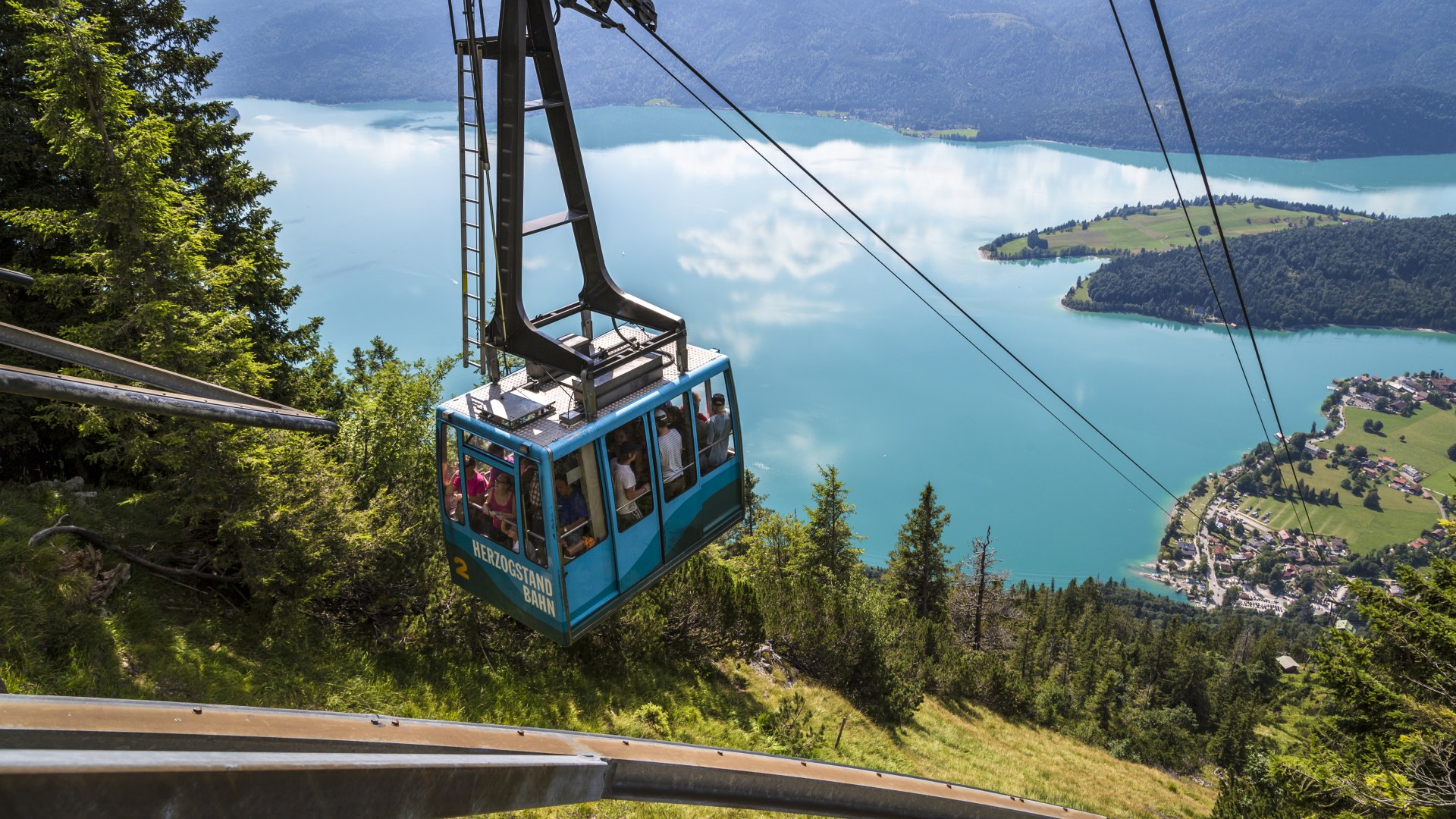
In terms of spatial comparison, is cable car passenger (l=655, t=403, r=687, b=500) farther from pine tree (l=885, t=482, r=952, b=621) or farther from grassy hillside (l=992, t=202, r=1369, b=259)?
grassy hillside (l=992, t=202, r=1369, b=259)

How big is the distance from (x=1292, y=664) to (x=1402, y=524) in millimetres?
72399

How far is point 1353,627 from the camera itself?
313 ft

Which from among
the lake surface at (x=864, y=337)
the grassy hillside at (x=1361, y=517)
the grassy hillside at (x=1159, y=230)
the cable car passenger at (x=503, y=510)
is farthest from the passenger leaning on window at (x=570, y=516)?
the grassy hillside at (x=1159, y=230)

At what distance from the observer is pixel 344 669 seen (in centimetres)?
903

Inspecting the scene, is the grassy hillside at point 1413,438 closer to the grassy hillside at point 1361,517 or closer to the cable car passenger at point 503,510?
the grassy hillside at point 1361,517

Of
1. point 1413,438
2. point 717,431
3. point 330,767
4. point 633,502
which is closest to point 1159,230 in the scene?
point 1413,438

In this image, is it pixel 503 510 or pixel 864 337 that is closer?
pixel 503 510

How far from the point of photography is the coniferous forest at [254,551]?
28.9 feet

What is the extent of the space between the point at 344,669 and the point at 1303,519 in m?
125

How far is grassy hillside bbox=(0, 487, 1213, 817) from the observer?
25.3 feet

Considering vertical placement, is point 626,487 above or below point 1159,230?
above

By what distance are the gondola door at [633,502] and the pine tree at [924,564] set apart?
933 inches

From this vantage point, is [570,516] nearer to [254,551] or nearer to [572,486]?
[572,486]

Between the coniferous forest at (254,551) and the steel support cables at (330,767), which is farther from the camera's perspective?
the coniferous forest at (254,551)
